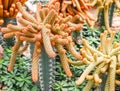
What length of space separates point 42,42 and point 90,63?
281 millimetres

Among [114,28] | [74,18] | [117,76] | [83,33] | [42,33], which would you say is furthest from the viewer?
[114,28]

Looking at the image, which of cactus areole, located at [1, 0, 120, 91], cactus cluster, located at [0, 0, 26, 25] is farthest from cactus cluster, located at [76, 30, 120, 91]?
cactus cluster, located at [0, 0, 26, 25]

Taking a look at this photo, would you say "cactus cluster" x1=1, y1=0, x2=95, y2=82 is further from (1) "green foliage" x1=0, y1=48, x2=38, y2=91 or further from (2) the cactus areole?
(1) "green foliage" x1=0, y1=48, x2=38, y2=91

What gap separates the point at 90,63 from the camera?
1.82 meters

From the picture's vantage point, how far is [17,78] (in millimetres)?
2043

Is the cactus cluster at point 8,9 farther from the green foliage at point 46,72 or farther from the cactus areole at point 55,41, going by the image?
the green foliage at point 46,72

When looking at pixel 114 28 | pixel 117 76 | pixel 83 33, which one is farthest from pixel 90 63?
pixel 114 28

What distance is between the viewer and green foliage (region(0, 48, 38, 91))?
2.02 m

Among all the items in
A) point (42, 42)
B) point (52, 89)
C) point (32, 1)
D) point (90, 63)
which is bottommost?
point (52, 89)

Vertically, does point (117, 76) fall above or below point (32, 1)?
below

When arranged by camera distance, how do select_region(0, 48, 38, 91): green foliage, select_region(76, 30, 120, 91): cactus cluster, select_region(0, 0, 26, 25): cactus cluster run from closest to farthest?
select_region(76, 30, 120, 91): cactus cluster, select_region(0, 48, 38, 91): green foliage, select_region(0, 0, 26, 25): cactus cluster

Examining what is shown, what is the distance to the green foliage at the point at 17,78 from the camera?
6.61 feet

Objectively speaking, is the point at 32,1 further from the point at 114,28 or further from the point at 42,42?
the point at 42,42

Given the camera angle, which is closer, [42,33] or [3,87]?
[42,33]
